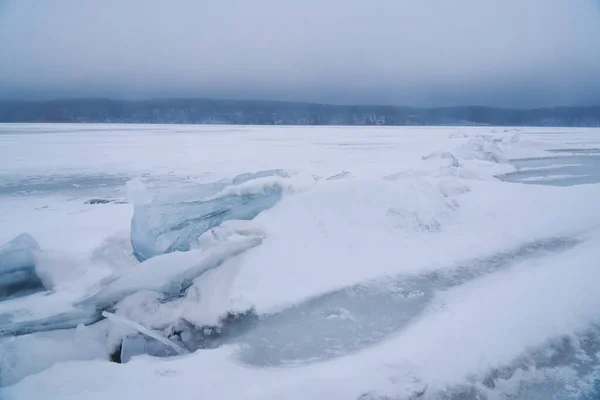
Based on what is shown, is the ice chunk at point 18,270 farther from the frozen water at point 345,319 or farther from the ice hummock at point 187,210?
the frozen water at point 345,319

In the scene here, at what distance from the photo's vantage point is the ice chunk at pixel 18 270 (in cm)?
402

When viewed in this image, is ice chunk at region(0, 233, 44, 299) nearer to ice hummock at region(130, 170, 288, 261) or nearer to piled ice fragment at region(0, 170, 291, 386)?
piled ice fragment at region(0, 170, 291, 386)

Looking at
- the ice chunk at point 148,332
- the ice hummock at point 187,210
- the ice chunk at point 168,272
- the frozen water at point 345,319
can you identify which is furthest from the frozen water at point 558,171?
the ice chunk at point 148,332

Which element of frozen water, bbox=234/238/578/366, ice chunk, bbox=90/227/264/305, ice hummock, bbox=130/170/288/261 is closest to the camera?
frozen water, bbox=234/238/578/366

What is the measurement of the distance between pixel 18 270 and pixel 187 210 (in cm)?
183

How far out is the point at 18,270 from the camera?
13.4 feet

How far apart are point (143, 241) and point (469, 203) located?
16.4 feet

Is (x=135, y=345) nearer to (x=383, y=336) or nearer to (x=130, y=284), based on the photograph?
(x=130, y=284)

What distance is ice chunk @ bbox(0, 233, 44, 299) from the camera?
4023 mm

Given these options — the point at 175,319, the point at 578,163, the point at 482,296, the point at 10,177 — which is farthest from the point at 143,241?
the point at 578,163

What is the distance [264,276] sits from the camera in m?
4.12

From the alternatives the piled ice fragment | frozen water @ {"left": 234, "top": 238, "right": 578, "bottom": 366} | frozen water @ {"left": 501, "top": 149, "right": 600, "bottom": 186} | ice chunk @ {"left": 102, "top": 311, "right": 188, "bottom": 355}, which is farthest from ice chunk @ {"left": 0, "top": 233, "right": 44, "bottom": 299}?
frozen water @ {"left": 501, "top": 149, "right": 600, "bottom": 186}

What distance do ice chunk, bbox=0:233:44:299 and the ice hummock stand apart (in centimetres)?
99

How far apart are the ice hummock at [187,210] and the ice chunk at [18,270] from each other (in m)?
0.99
